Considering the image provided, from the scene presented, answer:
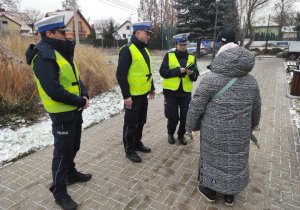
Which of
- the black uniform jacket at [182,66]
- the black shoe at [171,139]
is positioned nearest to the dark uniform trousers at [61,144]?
the black uniform jacket at [182,66]

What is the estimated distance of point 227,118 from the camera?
2.56 meters

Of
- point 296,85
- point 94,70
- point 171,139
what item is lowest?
point 171,139

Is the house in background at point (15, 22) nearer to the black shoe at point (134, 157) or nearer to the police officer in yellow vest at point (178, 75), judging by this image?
the police officer in yellow vest at point (178, 75)

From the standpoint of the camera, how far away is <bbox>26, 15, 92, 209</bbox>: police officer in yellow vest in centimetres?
242

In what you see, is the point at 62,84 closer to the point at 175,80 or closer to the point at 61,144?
the point at 61,144

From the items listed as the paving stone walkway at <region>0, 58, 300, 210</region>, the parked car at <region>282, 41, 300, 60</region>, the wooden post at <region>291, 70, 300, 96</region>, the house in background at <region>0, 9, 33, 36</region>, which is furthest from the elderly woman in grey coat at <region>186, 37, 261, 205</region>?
the parked car at <region>282, 41, 300, 60</region>

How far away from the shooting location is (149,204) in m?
2.94

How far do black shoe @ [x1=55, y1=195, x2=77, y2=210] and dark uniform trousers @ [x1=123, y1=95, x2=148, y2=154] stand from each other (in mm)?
1327

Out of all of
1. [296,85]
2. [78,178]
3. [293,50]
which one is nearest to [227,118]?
Answer: [78,178]

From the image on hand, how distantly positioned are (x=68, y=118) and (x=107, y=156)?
1670mm

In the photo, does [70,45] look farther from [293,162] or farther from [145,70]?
[293,162]

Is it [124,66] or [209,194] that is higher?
[124,66]

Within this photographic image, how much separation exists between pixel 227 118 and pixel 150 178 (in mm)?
1491

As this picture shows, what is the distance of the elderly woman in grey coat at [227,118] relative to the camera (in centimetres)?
249
